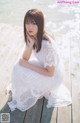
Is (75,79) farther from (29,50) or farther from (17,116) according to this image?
(17,116)

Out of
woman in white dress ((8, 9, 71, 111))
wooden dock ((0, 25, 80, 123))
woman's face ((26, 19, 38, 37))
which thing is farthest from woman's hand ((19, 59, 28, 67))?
wooden dock ((0, 25, 80, 123))

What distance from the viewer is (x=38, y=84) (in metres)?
2.56

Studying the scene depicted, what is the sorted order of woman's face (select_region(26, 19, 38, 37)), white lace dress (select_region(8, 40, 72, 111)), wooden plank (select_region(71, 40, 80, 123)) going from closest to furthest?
woman's face (select_region(26, 19, 38, 37))
white lace dress (select_region(8, 40, 72, 111))
wooden plank (select_region(71, 40, 80, 123))

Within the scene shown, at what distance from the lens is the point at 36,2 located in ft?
22.2

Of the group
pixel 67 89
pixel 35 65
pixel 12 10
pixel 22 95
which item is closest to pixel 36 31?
pixel 35 65

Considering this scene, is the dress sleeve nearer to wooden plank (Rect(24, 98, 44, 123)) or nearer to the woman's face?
the woman's face

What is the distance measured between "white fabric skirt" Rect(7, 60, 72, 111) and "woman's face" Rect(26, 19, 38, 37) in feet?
1.06

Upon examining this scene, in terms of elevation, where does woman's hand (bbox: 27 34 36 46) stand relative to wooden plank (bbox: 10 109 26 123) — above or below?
above

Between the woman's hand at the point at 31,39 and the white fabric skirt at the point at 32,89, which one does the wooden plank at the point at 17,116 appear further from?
the woman's hand at the point at 31,39

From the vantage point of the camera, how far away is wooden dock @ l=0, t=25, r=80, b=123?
254 centimetres

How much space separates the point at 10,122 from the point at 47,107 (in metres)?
0.38

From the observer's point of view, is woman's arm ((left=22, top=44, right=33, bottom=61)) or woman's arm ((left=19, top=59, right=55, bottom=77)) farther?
woman's arm ((left=22, top=44, right=33, bottom=61))

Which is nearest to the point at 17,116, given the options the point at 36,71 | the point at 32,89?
the point at 32,89

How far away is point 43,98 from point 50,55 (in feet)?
1.69
